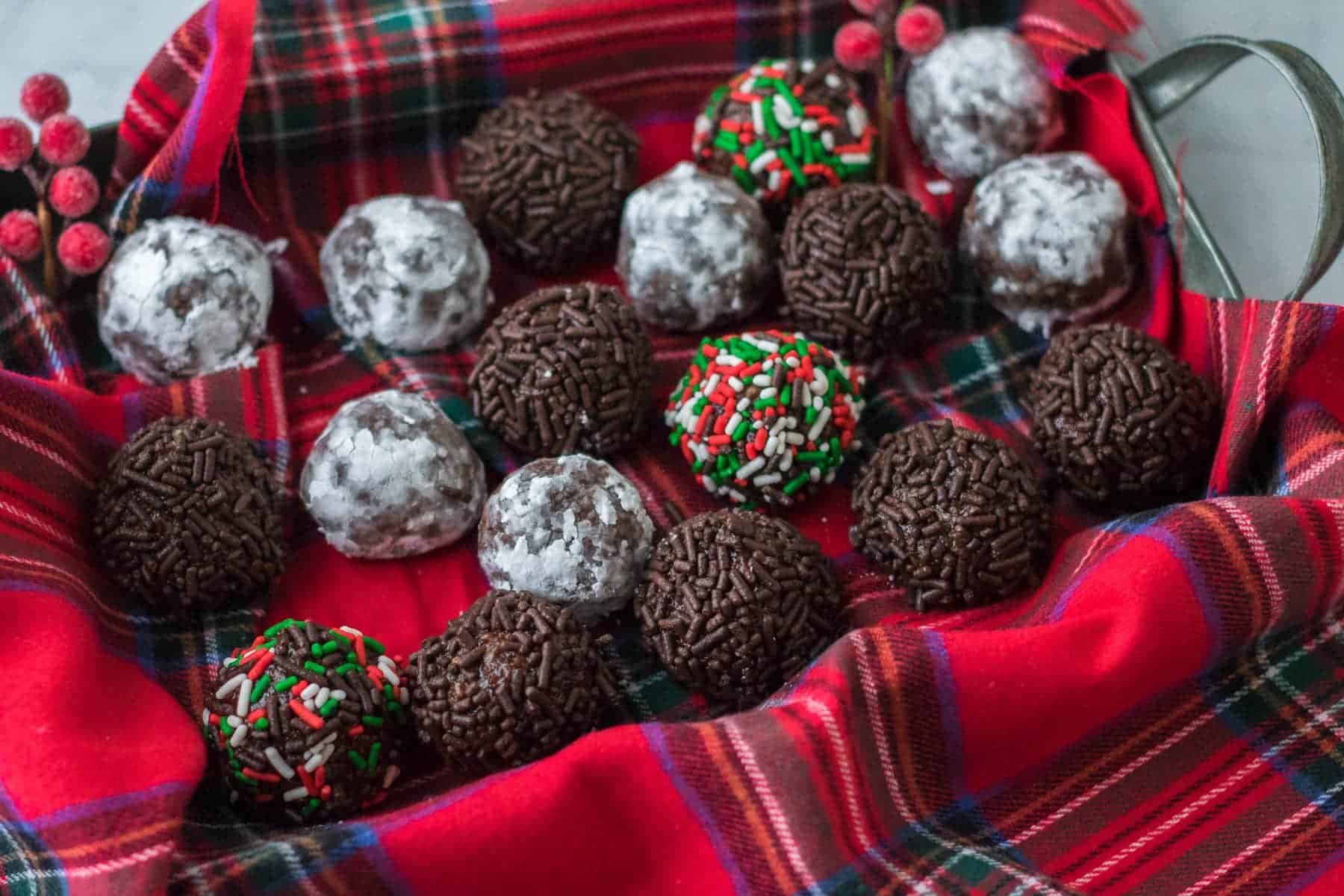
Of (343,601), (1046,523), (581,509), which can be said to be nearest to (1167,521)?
(1046,523)

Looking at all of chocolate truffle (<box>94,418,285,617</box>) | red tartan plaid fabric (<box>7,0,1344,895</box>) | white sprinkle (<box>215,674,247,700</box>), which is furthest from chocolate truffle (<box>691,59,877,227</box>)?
white sprinkle (<box>215,674,247,700</box>)

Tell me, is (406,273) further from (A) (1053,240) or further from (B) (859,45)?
(A) (1053,240)

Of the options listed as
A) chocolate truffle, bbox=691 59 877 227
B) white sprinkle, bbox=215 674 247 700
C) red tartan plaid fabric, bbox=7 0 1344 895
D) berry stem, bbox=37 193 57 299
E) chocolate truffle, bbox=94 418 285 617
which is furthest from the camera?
chocolate truffle, bbox=691 59 877 227

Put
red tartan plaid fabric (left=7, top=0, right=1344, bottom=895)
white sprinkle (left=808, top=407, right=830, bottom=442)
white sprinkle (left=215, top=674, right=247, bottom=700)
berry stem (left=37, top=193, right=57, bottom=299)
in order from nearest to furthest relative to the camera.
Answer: red tartan plaid fabric (left=7, top=0, right=1344, bottom=895)
white sprinkle (left=215, top=674, right=247, bottom=700)
white sprinkle (left=808, top=407, right=830, bottom=442)
berry stem (left=37, top=193, right=57, bottom=299)

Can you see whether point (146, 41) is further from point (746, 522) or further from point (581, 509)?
point (746, 522)

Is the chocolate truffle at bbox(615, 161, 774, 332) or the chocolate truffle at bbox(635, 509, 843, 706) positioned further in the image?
the chocolate truffle at bbox(615, 161, 774, 332)

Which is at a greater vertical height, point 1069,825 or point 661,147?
point 661,147

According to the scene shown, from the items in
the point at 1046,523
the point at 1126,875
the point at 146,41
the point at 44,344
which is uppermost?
the point at 146,41

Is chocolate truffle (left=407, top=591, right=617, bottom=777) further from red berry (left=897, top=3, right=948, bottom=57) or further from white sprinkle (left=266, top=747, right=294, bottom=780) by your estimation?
red berry (left=897, top=3, right=948, bottom=57)
